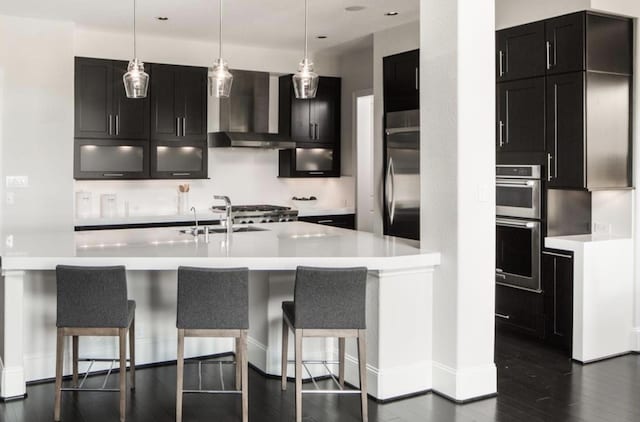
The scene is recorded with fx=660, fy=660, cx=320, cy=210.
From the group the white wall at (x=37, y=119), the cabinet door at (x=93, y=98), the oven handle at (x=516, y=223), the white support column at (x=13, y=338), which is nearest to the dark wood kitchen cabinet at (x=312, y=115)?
the cabinet door at (x=93, y=98)

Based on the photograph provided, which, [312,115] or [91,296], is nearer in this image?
[91,296]

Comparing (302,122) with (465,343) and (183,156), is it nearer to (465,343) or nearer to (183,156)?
(183,156)

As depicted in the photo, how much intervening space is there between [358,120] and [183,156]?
7.28 ft

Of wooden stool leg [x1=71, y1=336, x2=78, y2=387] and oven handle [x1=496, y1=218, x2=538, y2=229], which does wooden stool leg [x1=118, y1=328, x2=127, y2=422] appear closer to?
wooden stool leg [x1=71, y1=336, x2=78, y2=387]

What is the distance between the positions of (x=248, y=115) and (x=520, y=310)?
3924 mm

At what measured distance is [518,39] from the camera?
543cm

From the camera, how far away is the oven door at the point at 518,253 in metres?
5.34

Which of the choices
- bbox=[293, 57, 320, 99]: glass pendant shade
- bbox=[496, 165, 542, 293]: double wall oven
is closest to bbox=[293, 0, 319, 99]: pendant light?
bbox=[293, 57, 320, 99]: glass pendant shade

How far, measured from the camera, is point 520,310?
548 cm

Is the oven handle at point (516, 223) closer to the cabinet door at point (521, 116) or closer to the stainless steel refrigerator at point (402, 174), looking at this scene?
the cabinet door at point (521, 116)

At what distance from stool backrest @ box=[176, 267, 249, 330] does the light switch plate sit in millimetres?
3688

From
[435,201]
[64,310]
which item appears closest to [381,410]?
[435,201]

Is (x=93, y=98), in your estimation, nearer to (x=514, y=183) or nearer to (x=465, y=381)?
(x=514, y=183)

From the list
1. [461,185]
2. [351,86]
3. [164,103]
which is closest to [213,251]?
[461,185]
